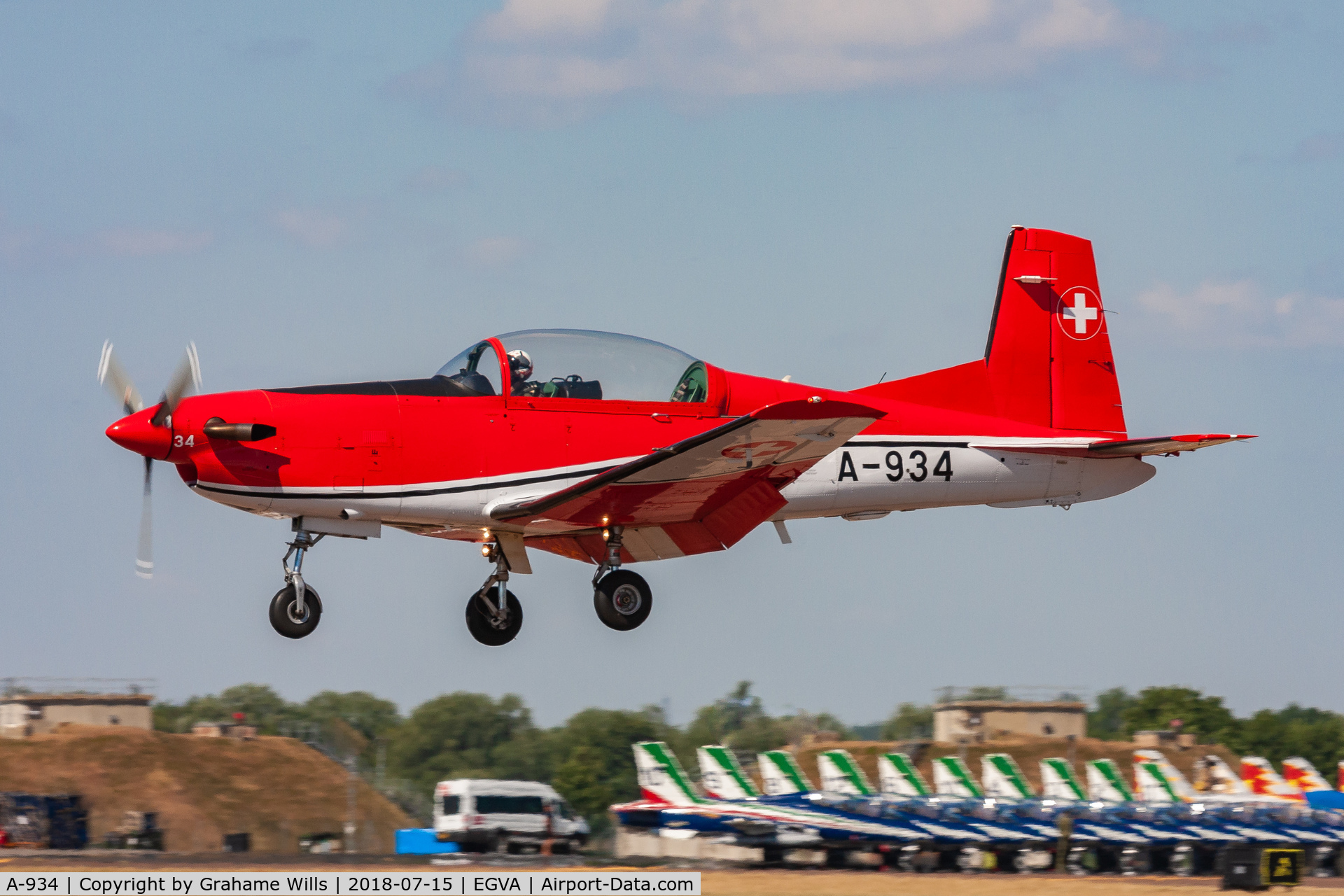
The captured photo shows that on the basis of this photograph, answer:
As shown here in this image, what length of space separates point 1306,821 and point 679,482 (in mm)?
19208

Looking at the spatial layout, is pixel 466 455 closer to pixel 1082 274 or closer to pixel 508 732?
pixel 1082 274

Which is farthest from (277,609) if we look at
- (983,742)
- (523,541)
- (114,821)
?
(983,742)

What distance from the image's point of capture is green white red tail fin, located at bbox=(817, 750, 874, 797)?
29047 mm

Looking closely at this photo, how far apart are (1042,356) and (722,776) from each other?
1337cm

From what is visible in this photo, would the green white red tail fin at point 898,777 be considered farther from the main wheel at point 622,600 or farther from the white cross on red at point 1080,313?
the main wheel at point 622,600

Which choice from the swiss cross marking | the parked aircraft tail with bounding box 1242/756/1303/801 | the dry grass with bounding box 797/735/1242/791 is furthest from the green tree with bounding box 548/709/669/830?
the swiss cross marking

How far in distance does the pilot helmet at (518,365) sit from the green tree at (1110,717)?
34212mm

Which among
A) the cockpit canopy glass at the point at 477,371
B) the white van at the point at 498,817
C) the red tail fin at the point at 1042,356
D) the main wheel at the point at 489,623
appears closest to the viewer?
the cockpit canopy glass at the point at 477,371

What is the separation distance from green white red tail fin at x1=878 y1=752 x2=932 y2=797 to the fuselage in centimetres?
1424

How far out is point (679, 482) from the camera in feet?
48.6

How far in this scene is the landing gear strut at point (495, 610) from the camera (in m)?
16.0

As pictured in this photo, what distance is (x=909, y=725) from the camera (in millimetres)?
51781

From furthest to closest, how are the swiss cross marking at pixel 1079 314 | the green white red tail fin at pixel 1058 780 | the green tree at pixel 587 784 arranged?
the green tree at pixel 587 784
the green white red tail fin at pixel 1058 780
the swiss cross marking at pixel 1079 314

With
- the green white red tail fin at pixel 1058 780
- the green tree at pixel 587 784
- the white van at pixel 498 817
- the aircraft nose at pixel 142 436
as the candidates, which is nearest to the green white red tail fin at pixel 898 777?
the green white red tail fin at pixel 1058 780
